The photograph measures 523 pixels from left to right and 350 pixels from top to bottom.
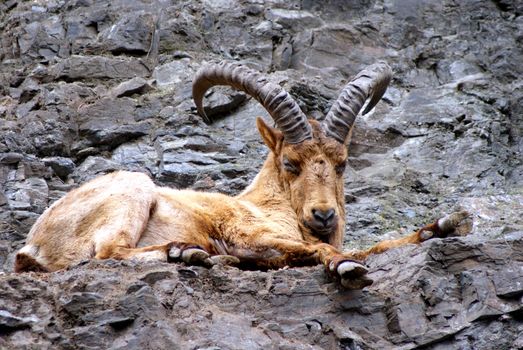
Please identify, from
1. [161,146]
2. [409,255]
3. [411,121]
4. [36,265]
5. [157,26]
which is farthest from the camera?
[157,26]

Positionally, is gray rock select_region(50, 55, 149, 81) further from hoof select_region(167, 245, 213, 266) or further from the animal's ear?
hoof select_region(167, 245, 213, 266)

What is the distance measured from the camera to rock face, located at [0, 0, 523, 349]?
8.10 metres

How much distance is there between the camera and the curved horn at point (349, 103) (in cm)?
1216

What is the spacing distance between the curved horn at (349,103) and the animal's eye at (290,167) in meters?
0.63

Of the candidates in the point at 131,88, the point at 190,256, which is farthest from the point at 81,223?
the point at 131,88

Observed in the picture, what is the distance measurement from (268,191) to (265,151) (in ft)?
15.5

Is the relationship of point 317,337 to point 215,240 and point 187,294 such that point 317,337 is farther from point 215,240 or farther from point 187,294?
point 215,240

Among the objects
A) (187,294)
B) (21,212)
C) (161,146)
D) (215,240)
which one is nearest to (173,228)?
(215,240)

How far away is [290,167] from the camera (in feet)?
39.2

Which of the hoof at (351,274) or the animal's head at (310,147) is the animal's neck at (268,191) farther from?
the hoof at (351,274)

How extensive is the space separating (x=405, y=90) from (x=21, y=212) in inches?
322

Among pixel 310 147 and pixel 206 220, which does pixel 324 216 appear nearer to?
pixel 310 147

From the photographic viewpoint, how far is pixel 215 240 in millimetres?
10828

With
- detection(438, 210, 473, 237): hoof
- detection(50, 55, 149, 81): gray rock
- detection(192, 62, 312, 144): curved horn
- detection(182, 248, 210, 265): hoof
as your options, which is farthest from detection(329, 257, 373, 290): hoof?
detection(50, 55, 149, 81): gray rock
